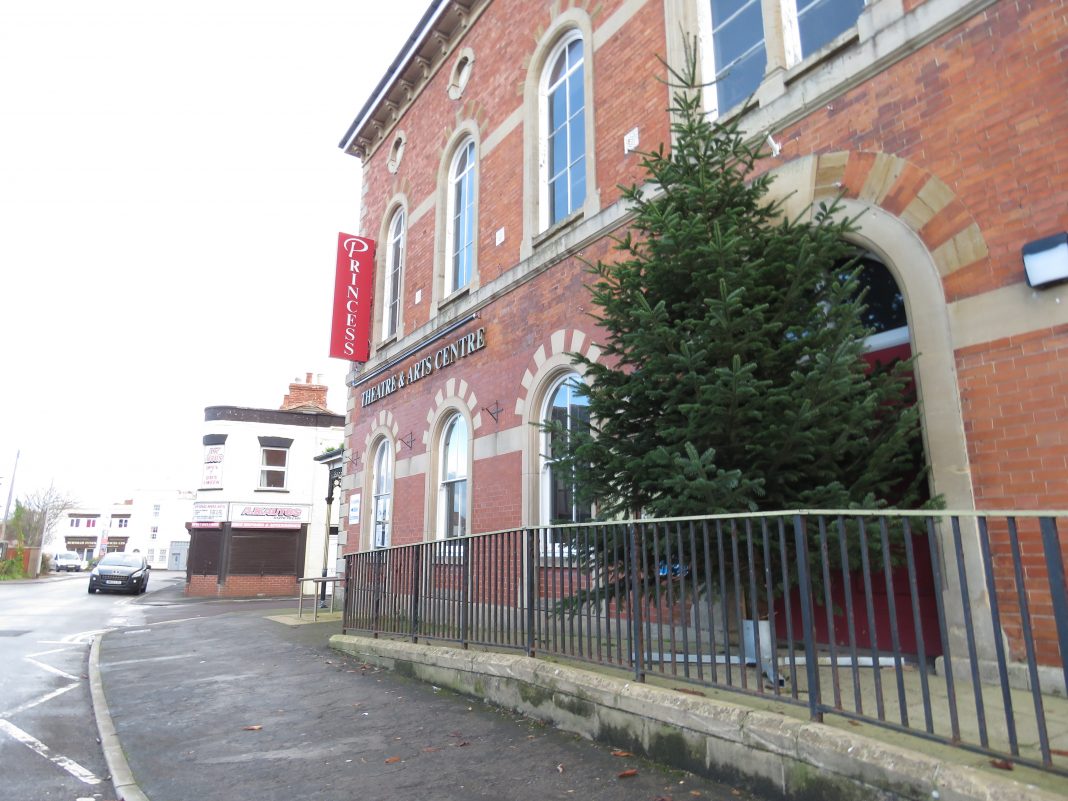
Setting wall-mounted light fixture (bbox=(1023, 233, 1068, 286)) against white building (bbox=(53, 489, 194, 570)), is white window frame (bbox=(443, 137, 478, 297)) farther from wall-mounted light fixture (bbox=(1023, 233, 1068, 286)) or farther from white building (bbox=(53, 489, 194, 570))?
white building (bbox=(53, 489, 194, 570))

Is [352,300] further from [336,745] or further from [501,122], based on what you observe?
[336,745]

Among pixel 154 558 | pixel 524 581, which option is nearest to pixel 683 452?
pixel 524 581

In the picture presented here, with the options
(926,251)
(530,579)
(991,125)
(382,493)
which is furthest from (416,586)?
(382,493)

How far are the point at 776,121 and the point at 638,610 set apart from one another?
4895mm

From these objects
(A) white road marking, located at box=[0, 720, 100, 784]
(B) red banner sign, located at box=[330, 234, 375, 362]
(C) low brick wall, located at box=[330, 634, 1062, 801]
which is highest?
(B) red banner sign, located at box=[330, 234, 375, 362]

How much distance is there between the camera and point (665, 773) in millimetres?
3973

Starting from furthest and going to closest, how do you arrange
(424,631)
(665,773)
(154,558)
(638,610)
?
(154,558) < (424,631) < (638,610) < (665,773)

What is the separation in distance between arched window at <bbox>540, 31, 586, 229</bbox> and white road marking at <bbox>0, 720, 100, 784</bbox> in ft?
27.4

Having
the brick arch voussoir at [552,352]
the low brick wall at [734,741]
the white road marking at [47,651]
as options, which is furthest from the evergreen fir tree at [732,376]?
the white road marking at [47,651]

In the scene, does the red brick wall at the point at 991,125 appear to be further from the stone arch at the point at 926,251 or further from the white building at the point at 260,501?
the white building at the point at 260,501

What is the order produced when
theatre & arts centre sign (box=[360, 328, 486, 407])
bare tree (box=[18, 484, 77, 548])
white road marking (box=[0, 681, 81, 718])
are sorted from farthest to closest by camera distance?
bare tree (box=[18, 484, 77, 548]) < theatre & arts centre sign (box=[360, 328, 486, 407]) < white road marking (box=[0, 681, 81, 718])

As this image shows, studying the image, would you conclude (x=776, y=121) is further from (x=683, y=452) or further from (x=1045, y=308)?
(x=683, y=452)

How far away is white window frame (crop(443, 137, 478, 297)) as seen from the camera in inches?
521

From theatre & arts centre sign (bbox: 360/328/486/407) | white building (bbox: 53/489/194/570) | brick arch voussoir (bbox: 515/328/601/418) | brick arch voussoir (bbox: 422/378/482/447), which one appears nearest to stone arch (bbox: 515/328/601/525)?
brick arch voussoir (bbox: 515/328/601/418)
